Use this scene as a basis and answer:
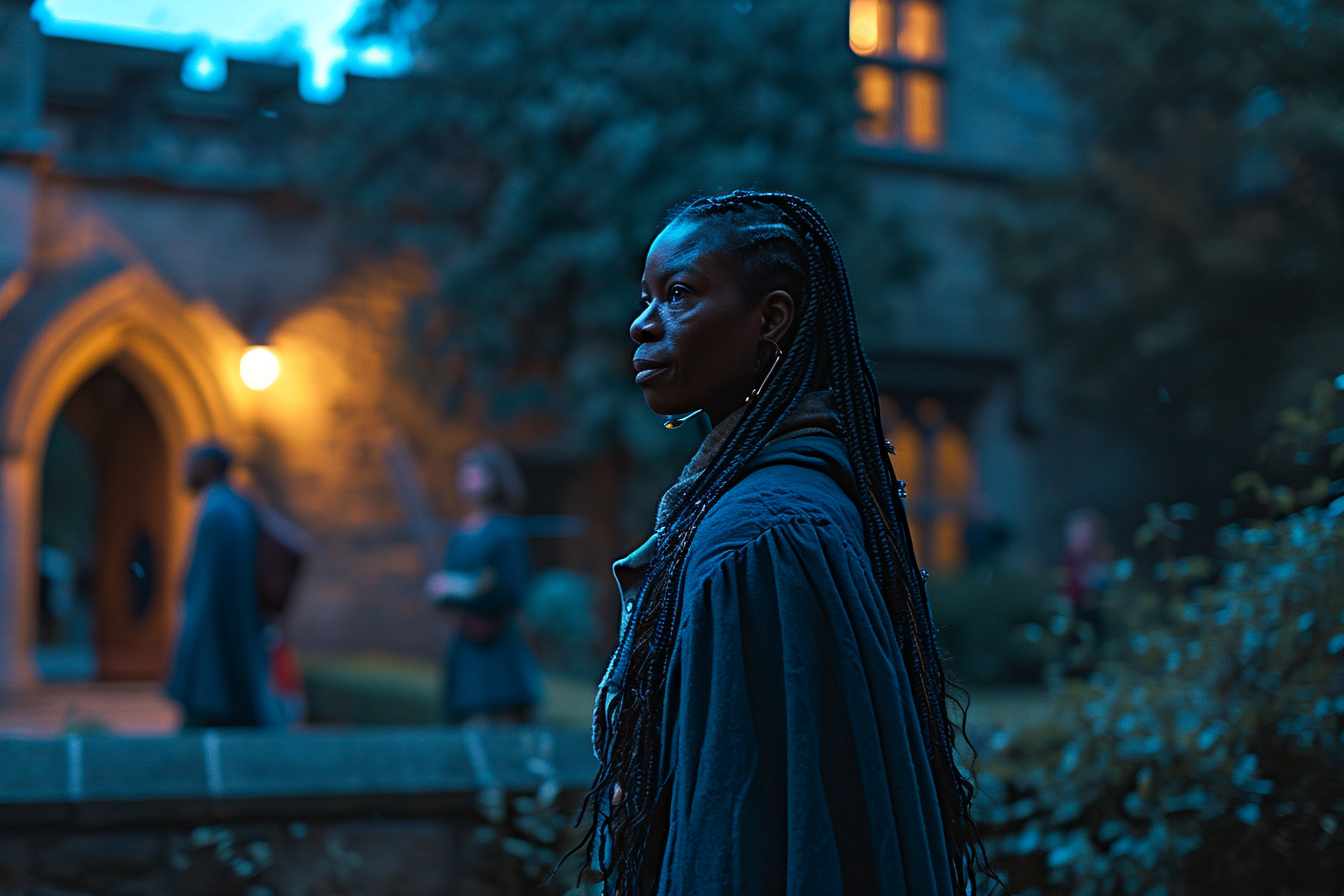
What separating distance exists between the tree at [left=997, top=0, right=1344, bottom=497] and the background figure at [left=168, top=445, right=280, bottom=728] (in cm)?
691

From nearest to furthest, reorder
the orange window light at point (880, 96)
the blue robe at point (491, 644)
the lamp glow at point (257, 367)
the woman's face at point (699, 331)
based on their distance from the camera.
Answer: the woman's face at point (699, 331)
the blue robe at point (491, 644)
the lamp glow at point (257, 367)
the orange window light at point (880, 96)

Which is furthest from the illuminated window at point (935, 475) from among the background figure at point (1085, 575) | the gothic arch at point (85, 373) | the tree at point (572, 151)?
the gothic arch at point (85, 373)

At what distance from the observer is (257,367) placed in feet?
36.1

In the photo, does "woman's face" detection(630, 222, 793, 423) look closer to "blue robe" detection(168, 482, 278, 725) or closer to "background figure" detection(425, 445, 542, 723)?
"blue robe" detection(168, 482, 278, 725)

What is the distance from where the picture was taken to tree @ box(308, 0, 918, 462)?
10039 mm

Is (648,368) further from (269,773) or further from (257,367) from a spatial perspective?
(257,367)

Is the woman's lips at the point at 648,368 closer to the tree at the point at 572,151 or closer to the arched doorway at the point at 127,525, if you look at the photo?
the tree at the point at 572,151

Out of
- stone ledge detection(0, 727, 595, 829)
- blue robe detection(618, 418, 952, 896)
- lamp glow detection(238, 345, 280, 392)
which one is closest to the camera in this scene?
blue robe detection(618, 418, 952, 896)

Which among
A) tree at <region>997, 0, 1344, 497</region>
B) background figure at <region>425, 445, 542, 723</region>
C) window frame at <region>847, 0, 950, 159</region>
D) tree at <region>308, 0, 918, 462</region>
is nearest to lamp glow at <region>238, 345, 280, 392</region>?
tree at <region>308, 0, 918, 462</region>

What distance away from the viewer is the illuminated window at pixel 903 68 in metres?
13.8

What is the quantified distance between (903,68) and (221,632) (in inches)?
407

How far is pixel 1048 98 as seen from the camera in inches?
554

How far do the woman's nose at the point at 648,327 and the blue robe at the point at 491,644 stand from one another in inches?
192

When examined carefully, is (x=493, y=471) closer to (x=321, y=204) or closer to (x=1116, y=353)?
(x=321, y=204)
